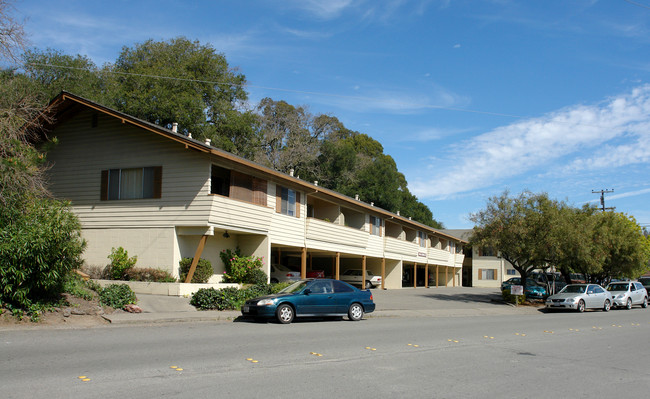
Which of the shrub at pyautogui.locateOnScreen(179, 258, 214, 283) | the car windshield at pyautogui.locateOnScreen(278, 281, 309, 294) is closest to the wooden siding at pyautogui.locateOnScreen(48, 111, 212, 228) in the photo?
the shrub at pyautogui.locateOnScreen(179, 258, 214, 283)

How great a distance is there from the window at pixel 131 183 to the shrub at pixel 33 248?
7.43 m

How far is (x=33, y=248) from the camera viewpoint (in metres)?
13.4

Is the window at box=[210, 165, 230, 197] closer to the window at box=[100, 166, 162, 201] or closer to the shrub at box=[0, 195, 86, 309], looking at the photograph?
the window at box=[100, 166, 162, 201]

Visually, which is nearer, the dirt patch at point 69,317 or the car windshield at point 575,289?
the dirt patch at point 69,317

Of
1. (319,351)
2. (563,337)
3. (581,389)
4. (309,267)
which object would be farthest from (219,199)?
(309,267)

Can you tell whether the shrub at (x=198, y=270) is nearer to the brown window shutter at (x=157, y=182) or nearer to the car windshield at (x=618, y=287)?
the brown window shutter at (x=157, y=182)

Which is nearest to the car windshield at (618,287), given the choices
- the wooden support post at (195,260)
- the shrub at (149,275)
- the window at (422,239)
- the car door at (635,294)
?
the car door at (635,294)

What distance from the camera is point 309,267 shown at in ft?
128

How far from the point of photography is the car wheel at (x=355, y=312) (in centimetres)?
1814

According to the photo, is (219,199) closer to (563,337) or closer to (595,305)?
(563,337)

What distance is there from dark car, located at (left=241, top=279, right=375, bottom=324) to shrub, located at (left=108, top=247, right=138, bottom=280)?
7549 millimetres

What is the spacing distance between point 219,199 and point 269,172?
338cm

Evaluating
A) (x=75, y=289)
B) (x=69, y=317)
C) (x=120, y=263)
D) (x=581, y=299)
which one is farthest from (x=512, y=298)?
(x=69, y=317)

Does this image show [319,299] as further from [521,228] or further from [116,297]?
[521,228]
